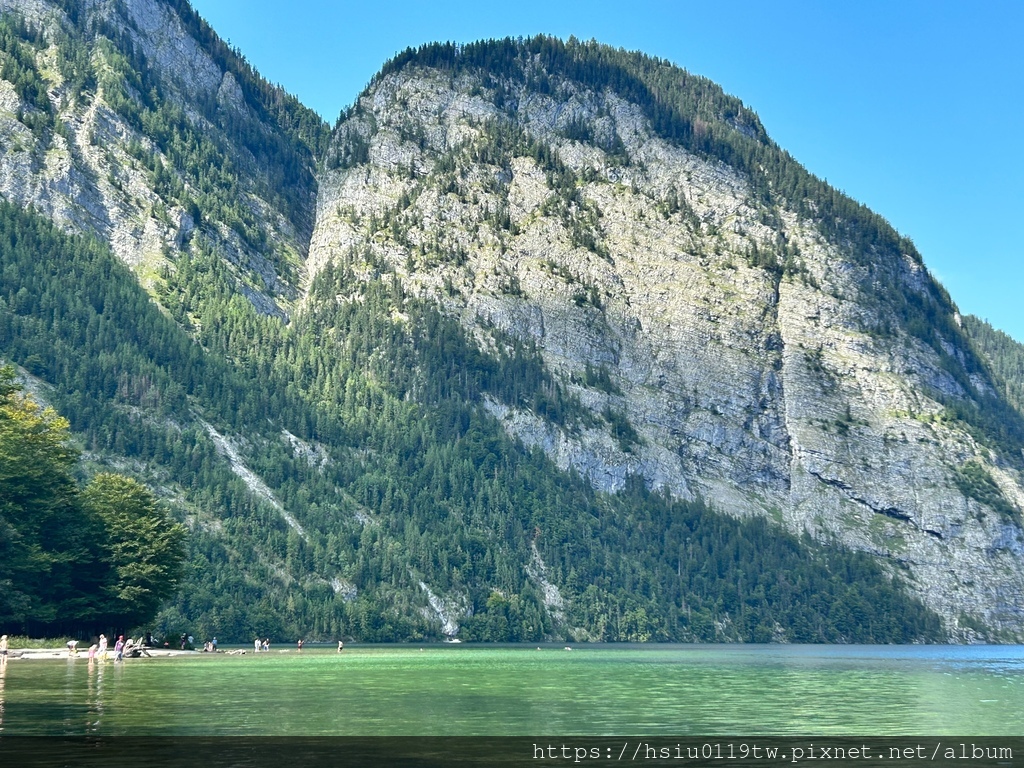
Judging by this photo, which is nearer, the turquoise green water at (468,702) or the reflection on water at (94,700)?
the reflection on water at (94,700)

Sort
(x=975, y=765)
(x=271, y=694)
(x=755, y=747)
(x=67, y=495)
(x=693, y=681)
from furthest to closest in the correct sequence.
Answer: (x=67, y=495), (x=693, y=681), (x=271, y=694), (x=755, y=747), (x=975, y=765)

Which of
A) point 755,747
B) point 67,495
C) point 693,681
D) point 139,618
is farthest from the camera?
point 139,618

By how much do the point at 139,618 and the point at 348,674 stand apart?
5291cm

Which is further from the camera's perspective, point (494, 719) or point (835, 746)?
point (494, 719)

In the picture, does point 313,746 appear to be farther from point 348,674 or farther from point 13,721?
point 348,674

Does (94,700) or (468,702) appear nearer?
(94,700)

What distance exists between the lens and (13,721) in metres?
53.1

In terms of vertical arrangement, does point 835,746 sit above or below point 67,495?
below

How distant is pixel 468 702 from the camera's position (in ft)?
238

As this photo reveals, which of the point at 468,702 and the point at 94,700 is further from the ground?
the point at 94,700

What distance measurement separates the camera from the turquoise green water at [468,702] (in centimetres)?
5634

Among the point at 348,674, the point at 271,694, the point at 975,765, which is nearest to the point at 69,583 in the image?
the point at 348,674

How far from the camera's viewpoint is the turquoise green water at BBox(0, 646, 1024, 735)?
56344 mm

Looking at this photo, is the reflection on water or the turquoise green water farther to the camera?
the turquoise green water
